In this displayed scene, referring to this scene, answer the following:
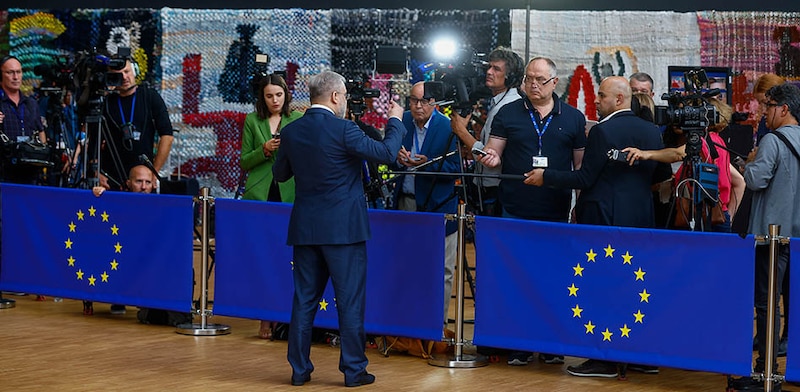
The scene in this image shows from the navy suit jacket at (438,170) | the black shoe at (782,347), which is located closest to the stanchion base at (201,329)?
the navy suit jacket at (438,170)

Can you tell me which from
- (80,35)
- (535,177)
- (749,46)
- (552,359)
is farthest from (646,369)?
(80,35)

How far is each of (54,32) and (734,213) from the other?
320 inches

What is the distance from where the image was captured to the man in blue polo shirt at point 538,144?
6160 mm

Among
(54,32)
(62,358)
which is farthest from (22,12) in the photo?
(62,358)

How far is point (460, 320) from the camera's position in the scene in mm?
6090

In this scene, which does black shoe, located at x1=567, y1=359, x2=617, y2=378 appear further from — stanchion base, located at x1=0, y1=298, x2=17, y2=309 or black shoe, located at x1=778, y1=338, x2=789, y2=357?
stanchion base, located at x1=0, y1=298, x2=17, y2=309

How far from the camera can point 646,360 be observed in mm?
5531

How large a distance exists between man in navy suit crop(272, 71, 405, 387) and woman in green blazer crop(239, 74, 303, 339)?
1445mm

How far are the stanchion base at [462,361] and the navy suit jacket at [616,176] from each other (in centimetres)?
93

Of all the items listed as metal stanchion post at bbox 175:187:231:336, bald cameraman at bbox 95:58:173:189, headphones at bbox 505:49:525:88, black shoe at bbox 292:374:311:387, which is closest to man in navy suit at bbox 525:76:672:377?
headphones at bbox 505:49:525:88

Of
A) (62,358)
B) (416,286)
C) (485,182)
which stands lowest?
(62,358)

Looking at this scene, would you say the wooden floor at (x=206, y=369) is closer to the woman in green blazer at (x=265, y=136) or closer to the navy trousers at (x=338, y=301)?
the navy trousers at (x=338, y=301)

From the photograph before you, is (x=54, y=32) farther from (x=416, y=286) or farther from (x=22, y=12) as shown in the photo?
(x=416, y=286)

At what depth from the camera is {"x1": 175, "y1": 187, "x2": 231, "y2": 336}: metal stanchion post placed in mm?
6816
